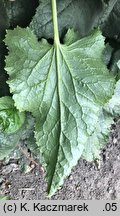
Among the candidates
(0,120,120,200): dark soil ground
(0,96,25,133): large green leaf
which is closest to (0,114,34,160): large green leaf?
(0,96,25,133): large green leaf

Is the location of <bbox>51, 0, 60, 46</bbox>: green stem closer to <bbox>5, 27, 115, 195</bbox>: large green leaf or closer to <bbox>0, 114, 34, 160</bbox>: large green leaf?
<bbox>5, 27, 115, 195</bbox>: large green leaf

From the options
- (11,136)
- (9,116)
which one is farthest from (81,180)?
(9,116)

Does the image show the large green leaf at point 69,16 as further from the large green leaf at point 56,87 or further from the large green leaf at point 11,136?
the large green leaf at point 11,136

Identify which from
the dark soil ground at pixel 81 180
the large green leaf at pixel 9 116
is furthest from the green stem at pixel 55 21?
the dark soil ground at pixel 81 180

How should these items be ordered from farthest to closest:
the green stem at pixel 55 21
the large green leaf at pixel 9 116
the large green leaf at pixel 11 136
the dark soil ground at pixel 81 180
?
1. the dark soil ground at pixel 81 180
2. the large green leaf at pixel 11 136
3. the large green leaf at pixel 9 116
4. the green stem at pixel 55 21

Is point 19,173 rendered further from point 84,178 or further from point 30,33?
point 30,33

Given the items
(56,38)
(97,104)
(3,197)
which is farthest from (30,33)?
(3,197)
